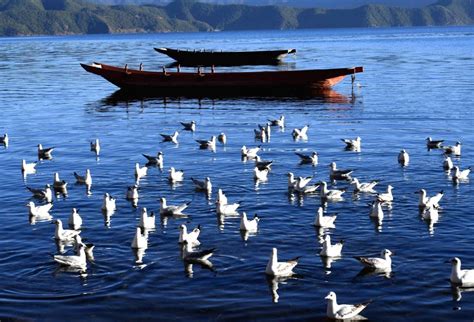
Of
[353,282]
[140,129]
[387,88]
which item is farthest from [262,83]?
[353,282]

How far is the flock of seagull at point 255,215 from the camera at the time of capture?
24.9 m

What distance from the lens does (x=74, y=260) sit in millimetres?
25875

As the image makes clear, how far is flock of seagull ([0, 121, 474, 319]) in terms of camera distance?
24.9 m

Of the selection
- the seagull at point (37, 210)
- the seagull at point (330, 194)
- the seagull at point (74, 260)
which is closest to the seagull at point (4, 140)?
the seagull at point (37, 210)

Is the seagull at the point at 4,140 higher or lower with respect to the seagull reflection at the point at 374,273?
higher

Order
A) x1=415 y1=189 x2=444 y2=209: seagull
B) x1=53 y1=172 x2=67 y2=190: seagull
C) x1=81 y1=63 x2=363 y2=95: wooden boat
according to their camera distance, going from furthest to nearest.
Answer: x1=81 y1=63 x2=363 y2=95: wooden boat
x1=53 y1=172 x2=67 y2=190: seagull
x1=415 y1=189 x2=444 y2=209: seagull

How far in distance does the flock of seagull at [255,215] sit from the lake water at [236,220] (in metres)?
0.41

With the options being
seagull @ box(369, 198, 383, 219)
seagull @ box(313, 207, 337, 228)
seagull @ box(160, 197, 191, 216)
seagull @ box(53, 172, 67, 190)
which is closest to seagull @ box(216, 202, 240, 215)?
seagull @ box(160, 197, 191, 216)

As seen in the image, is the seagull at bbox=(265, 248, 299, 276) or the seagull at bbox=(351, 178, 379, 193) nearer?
the seagull at bbox=(265, 248, 299, 276)

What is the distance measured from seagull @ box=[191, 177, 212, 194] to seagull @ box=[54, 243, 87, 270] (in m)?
10.7

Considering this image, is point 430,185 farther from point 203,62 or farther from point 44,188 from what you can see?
point 203,62

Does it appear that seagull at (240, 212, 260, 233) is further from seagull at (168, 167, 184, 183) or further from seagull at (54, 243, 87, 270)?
seagull at (168, 167, 184, 183)

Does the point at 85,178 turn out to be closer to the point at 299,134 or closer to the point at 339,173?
the point at 339,173

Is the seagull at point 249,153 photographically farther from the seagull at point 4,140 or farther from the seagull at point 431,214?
the seagull at point 4,140
